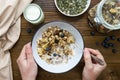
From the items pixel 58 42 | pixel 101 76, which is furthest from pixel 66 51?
pixel 101 76

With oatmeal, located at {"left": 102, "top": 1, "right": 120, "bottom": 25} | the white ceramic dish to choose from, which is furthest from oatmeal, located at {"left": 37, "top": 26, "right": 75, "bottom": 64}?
oatmeal, located at {"left": 102, "top": 1, "right": 120, "bottom": 25}

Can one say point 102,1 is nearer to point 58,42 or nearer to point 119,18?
point 119,18

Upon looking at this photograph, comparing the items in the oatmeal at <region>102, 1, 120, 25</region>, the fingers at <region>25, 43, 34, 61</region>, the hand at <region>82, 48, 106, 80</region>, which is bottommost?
the hand at <region>82, 48, 106, 80</region>

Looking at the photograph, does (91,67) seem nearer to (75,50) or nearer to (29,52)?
(75,50)

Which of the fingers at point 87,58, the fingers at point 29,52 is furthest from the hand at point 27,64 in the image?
the fingers at point 87,58

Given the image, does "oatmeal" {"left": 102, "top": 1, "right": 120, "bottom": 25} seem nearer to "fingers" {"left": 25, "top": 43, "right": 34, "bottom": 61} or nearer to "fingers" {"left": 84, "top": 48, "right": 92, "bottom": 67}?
"fingers" {"left": 84, "top": 48, "right": 92, "bottom": 67}

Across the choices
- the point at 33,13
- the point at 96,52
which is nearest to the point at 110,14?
the point at 96,52
